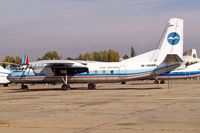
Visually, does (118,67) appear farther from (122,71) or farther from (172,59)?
(172,59)

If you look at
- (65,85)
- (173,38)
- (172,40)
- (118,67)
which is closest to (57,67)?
(65,85)

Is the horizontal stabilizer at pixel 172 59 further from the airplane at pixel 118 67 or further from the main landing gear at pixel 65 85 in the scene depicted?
the main landing gear at pixel 65 85

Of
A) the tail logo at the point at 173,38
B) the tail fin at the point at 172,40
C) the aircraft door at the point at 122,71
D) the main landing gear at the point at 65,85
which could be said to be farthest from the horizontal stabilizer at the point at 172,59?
the main landing gear at the point at 65,85

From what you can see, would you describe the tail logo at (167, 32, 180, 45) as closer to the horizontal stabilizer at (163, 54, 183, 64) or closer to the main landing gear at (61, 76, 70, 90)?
the horizontal stabilizer at (163, 54, 183, 64)

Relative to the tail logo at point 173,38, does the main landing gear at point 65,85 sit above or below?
below

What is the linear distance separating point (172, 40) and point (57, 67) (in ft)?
39.3

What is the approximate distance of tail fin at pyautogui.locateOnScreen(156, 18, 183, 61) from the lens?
41.1 meters

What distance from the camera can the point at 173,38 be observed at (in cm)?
4134

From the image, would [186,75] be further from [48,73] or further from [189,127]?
[189,127]

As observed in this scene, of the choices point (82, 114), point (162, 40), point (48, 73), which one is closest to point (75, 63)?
point (48, 73)

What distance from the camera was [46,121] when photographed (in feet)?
47.8

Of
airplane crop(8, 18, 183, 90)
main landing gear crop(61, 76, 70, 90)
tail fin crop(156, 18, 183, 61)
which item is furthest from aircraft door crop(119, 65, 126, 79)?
main landing gear crop(61, 76, 70, 90)

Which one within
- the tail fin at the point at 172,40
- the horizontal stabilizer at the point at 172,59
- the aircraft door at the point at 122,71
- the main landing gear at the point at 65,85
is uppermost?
the tail fin at the point at 172,40

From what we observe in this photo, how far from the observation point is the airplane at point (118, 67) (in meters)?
40.1
